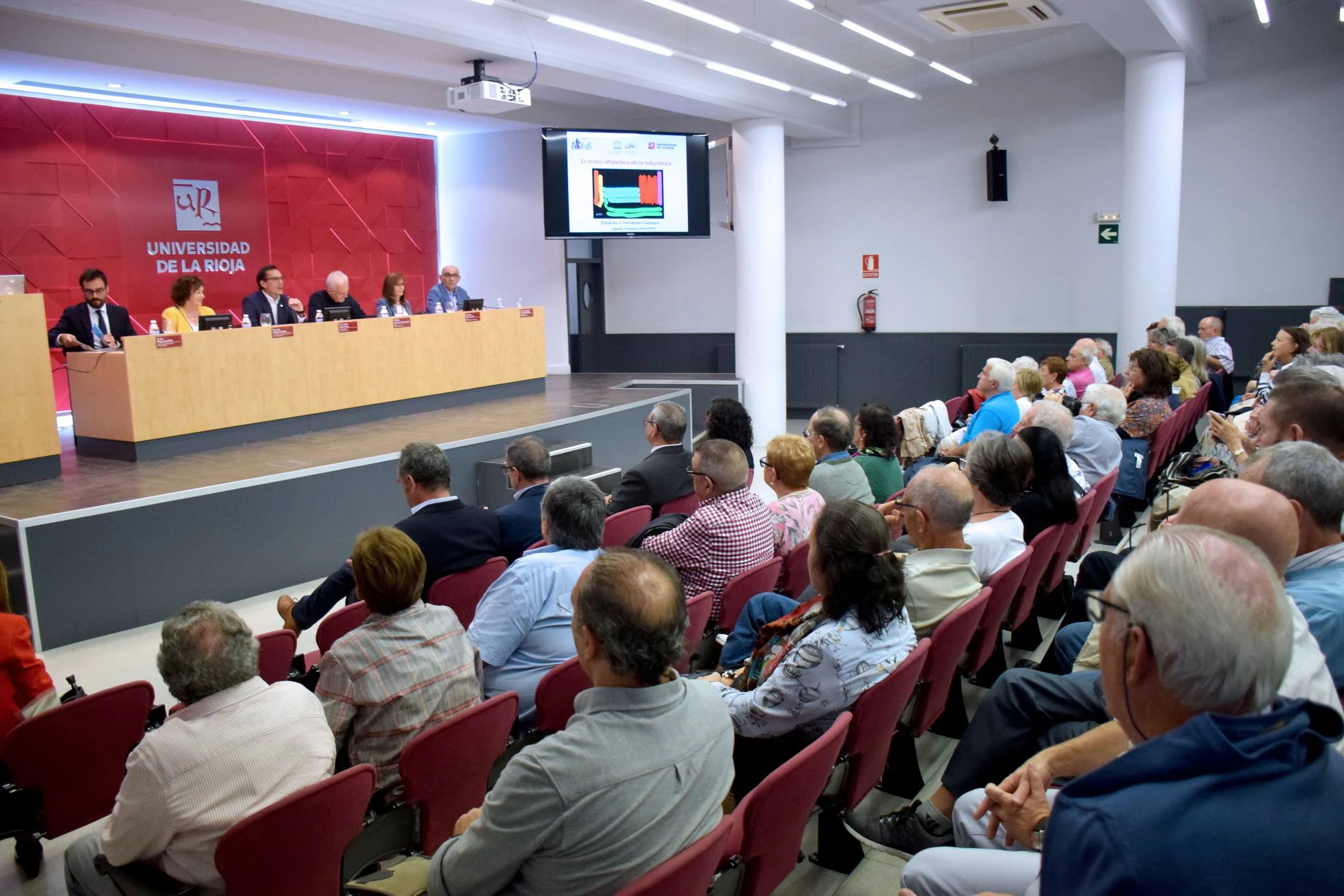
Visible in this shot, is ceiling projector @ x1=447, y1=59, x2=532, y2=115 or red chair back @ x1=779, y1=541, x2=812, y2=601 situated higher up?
ceiling projector @ x1=447, y1=59, x2=532, y2=115

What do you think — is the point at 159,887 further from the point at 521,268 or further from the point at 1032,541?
the point at 521,268

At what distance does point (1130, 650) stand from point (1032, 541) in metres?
2.50

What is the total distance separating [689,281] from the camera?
43.1 feet

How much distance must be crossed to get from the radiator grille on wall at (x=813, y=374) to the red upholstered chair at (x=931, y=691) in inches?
371

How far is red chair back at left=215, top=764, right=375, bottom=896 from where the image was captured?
2045 mm

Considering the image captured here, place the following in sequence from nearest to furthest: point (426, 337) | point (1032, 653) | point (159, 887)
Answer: point (159, 887) → point (1032, 653) → point (426, 337)

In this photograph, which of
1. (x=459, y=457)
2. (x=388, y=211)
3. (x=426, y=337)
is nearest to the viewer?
(x=459, y=457)

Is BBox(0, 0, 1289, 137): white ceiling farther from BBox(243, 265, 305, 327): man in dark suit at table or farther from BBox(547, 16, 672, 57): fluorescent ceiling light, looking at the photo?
BBox(243, 265, 305, 327): man in dark suit at table

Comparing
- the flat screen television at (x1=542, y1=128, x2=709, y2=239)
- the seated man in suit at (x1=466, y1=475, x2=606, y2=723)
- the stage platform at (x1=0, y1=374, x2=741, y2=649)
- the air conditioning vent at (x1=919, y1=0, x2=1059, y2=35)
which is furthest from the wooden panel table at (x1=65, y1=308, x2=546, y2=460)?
the seated man in suit at (x1=466, y1=475, x2=606, y2=723)

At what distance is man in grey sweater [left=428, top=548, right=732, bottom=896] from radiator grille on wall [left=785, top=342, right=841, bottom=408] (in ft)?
35.3

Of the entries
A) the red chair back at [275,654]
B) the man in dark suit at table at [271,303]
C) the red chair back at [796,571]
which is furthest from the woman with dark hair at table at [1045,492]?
the man in dark suit at table at [271,303]

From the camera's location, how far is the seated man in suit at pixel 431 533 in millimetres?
3857

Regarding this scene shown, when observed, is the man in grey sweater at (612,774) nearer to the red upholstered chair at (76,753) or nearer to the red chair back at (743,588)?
the red upholstered chair at (76,753)

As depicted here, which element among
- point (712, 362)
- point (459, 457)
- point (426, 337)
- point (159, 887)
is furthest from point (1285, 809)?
point (712, 362)
